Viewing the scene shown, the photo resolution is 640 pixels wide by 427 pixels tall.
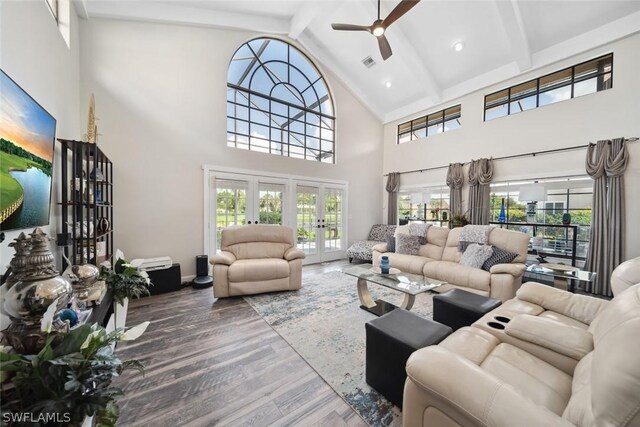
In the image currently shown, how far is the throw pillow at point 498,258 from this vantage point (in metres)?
3.26

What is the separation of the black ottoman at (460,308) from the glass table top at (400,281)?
0.26 metres

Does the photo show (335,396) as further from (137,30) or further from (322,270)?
(137,30)

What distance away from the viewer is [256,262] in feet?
11.5

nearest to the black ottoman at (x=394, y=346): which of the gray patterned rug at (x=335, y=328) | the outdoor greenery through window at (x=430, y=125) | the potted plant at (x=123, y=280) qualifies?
the gray patterned rug at (x=335, y=328)

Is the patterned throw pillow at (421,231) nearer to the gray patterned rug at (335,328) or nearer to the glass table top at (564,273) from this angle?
the gray patterned rug at (335,328)

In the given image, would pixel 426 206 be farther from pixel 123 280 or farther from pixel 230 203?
pixel 123 280

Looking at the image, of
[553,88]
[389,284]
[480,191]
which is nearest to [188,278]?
[389,284]

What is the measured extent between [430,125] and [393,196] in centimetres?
197

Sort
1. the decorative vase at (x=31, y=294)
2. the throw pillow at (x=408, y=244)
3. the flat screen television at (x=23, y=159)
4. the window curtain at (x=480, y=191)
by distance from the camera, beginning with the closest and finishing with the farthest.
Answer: the decorative vase at (x=31, y=294), the flat screen television at (x=23, y=159), the throw pillow at (x=408, y=244), the window curtain at (x=480, y=191)

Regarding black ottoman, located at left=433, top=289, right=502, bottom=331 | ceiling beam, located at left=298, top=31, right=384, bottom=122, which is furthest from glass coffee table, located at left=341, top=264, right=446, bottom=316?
ceiling beam, located at left=298, top=31, right=384, bottom=122

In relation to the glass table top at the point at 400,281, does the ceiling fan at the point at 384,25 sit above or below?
above

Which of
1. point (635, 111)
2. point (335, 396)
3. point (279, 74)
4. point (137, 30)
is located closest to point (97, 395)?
point (335, 396)

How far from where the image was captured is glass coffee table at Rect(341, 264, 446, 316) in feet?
8.73

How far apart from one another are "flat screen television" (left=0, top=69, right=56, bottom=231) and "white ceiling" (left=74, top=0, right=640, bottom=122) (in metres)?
2.75
